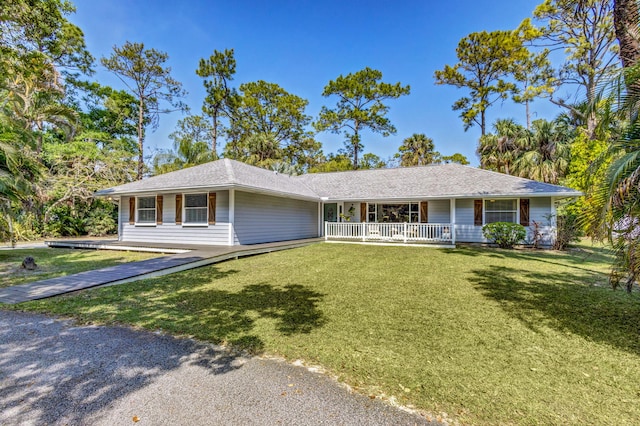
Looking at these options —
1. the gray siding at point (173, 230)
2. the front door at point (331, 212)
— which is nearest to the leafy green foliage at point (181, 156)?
the gray siding at point (173, 230)

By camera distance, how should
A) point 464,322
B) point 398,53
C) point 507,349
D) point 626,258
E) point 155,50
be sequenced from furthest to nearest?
point 155,50 < point 398,53 < point 464,322 < point 626,258 < point 507,349

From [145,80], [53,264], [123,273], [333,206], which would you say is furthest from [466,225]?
[145,80]

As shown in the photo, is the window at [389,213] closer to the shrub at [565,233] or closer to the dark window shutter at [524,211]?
the dark window shutter at [524,211]

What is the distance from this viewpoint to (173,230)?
12844 millimetres

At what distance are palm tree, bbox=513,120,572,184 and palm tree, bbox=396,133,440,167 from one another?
1195 cm

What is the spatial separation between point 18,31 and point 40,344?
1220cm

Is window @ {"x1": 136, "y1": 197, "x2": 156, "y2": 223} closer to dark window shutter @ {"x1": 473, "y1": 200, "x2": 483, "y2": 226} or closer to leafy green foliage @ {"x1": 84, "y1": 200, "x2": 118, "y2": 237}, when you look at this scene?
leafy green foliage @ {"x1": 84, "y1": 200, "x2": 118, "y2": 237}

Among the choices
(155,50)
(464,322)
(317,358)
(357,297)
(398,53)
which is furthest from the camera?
(155,50)

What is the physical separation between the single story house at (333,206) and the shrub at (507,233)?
99 centimetres

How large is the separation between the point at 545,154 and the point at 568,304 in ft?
62.6

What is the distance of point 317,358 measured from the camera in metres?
3.27

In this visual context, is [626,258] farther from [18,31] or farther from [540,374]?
[18,31]

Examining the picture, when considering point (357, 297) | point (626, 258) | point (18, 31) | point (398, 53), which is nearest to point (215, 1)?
point (18, 31)

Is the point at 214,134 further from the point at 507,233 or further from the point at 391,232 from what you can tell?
the point at 507,233
